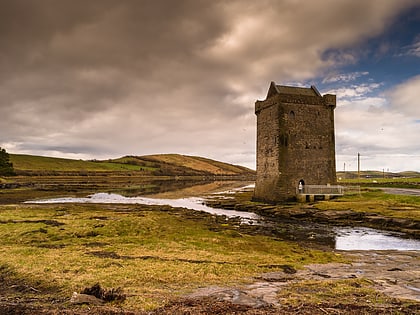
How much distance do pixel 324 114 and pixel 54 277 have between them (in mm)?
42650

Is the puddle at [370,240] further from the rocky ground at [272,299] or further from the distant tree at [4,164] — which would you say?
the distant tree at [4,164]

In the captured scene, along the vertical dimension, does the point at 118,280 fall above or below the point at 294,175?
below

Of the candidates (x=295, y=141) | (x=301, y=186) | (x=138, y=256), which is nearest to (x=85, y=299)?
(x=138, y=256)

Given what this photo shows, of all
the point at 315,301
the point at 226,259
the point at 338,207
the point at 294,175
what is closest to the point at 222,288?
the point at 315,301

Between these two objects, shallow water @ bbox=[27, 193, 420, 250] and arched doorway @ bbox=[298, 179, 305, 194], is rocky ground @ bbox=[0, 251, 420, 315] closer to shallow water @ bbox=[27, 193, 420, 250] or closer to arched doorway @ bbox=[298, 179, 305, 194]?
shallow water @ bbox=[27, 193, 420, 250]

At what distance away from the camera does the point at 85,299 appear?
912cm

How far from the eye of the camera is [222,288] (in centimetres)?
1056

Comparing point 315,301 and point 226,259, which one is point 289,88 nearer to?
point 226,259

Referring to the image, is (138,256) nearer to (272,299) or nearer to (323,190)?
(272,299)

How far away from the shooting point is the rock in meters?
8.97

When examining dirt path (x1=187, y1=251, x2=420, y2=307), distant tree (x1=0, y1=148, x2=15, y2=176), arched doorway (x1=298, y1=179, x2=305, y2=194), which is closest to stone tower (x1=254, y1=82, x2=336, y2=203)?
arched doorway (x1=298, y1=179, x2=305, y2=194)

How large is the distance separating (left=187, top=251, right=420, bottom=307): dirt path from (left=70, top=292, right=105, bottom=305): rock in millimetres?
2582

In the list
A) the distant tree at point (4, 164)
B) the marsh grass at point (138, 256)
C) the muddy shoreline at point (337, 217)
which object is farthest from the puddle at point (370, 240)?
the distant tree at point (4, 164)

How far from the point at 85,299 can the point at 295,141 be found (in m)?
39.5
